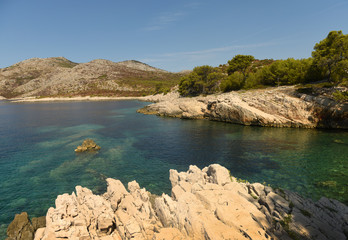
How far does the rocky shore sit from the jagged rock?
1.72 m

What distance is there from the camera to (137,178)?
28078 mm

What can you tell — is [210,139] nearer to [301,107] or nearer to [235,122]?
[235,122]

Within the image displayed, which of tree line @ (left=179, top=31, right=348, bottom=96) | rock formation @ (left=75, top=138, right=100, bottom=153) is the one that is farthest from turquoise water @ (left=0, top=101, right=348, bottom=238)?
tree line @ (left=179, top=31, right=348, bottom=96)

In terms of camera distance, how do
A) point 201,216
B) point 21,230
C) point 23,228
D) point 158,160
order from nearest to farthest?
point 201,216 → point 21,230 → point 23,228 → point 158,160

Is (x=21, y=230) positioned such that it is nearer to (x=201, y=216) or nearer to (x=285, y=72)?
(x=201, y=216)

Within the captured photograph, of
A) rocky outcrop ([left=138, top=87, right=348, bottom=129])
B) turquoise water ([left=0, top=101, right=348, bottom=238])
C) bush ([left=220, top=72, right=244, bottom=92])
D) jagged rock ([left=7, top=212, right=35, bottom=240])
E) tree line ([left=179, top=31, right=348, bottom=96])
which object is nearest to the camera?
jagged rock ([left=7, top=212, right=35, bottom=240])

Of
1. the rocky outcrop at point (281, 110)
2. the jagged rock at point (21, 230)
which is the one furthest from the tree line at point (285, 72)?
the jagged rock at point (21, 230)

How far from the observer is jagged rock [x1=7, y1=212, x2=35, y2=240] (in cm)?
1598

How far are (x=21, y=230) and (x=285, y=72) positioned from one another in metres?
93.5

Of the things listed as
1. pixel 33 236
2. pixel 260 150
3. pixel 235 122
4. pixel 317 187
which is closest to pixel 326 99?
pixel 235 122

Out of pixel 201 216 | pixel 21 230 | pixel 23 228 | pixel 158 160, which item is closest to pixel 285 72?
pixel 158 160

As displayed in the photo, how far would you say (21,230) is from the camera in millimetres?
16469

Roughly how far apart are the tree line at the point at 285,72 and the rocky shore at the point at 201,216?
54.6 m

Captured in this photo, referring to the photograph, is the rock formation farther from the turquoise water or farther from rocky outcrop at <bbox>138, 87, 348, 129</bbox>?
rocky outcrop at <bbox>138, 87, 348, 129</bbox>
